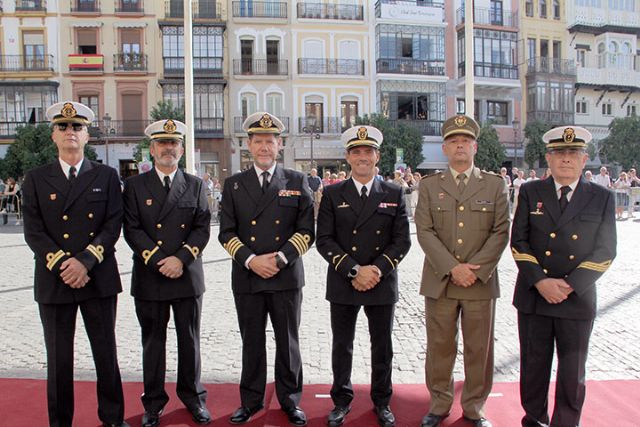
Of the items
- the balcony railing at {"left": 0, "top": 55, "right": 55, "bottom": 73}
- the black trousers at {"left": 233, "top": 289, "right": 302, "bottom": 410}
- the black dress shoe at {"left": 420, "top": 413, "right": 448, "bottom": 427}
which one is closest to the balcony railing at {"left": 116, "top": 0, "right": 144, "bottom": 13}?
the balcony railing at {"left": 0, "top": 55, "right": 55, "bottom": 73}

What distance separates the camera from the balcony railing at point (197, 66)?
1339 inches

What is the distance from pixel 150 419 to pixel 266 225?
1.73 m

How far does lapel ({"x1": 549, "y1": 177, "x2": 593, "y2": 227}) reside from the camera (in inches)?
154

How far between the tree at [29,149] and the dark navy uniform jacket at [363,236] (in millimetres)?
27746

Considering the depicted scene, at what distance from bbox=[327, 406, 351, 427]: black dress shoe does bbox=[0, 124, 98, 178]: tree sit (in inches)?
1107

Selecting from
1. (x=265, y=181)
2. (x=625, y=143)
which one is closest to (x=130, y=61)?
(x=625, y=143)

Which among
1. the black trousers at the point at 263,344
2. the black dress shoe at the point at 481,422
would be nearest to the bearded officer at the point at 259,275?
the black trousers at the point at 263,344

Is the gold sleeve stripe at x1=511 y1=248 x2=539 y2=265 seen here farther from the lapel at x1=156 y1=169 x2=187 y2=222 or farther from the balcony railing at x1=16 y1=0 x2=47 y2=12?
the balcony railing at x1=16 y1=0 x2=47 y2=12

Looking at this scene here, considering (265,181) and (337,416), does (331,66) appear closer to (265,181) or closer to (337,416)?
(265,181)

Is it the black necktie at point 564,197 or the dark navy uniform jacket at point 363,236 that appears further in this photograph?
the dark navy uniform jacket at point 363,236

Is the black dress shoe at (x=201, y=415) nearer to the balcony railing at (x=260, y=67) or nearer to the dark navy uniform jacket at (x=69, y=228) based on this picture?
the dark navy uniform jacket at (x=69, y=228)

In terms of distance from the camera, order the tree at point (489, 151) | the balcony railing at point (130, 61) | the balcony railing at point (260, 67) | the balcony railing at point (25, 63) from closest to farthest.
Result: the tree at point (489, 151), the balcony railing at point (25, 63), the balcony railing at point (130, 61), the balcony railing at point (260, 67)

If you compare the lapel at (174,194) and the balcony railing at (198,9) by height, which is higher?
the balcony railing at (198,9)

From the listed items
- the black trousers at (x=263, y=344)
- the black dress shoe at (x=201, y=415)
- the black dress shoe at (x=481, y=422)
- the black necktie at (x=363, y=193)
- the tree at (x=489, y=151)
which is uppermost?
the tree at (x=489, y=151)
